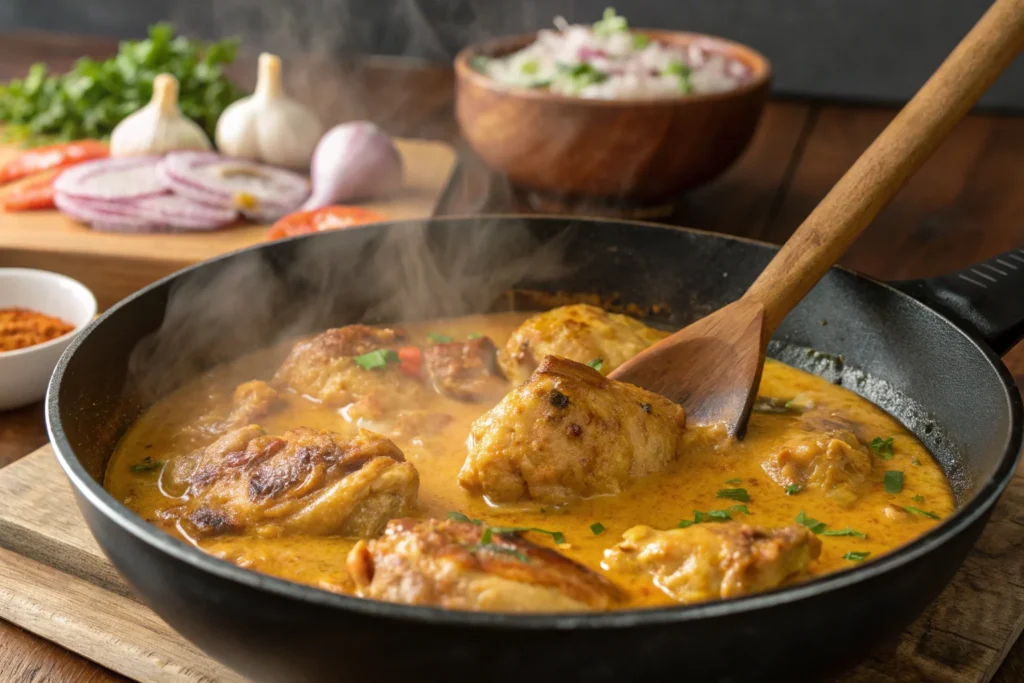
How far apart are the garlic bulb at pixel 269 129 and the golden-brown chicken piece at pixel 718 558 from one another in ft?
10.5

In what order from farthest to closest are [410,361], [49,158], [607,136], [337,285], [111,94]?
[111,94] → [49,158] → [607,136] → [337,285] → [410,361]

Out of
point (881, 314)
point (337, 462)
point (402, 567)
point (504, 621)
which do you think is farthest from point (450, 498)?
point (881, 314)

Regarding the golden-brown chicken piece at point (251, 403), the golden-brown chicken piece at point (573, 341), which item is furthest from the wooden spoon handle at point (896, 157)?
the golden-brown chicken piece at point (251, 403)

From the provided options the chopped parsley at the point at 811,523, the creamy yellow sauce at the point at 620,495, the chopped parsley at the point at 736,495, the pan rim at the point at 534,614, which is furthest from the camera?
the chopped parsley at the point at 736,495

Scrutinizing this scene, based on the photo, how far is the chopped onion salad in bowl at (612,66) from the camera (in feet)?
15.0

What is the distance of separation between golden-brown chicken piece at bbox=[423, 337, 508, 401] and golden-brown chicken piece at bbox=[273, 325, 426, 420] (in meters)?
0.07

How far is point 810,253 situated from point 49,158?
3527 mm

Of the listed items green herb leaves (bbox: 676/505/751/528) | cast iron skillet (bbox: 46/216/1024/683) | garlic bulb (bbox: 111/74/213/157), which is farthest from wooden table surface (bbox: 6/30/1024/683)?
green herb leaves (bbox: 676/505/751/528)

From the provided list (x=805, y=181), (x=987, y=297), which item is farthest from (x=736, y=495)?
(x=805, y=181)

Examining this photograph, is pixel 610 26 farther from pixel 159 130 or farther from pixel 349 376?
pixel 349 376

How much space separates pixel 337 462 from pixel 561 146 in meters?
2.22

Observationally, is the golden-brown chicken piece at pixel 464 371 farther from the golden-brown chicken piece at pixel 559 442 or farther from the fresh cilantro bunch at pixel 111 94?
the fresh cilantro bunch at pixel 111 94

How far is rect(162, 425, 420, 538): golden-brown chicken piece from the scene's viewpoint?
2381 mm

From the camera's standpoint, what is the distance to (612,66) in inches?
187
